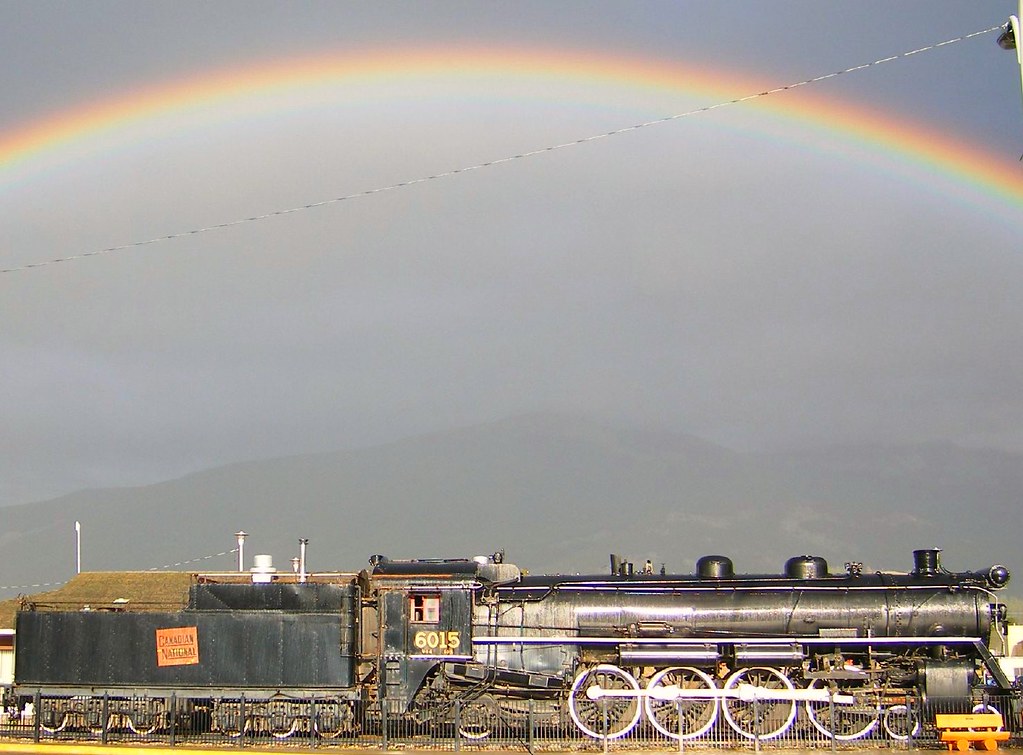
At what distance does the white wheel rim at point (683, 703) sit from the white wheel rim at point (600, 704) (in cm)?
28

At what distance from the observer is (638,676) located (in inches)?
921

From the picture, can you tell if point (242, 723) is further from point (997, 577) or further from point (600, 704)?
point (997, 577)

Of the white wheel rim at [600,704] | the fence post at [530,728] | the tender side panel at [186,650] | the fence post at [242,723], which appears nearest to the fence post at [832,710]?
the white wheel rim at [600,704]

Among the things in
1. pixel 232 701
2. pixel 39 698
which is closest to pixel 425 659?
pixel 232 701

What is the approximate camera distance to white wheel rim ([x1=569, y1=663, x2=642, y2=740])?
22.3m

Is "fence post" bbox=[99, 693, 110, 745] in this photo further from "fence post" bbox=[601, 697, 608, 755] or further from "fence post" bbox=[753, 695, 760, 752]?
"fence post" bbox=[753, 695, 760, 752]

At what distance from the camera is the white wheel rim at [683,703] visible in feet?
71.6

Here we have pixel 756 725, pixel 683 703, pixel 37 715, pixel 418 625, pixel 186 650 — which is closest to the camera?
pixel 756 725

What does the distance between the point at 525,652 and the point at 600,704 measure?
1.91 m

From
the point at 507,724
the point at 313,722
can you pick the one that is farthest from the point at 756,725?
the point at 313,722

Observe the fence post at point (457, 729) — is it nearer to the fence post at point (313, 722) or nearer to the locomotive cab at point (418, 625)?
the locomotive cab at point (418, 625)

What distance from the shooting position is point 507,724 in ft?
74.5

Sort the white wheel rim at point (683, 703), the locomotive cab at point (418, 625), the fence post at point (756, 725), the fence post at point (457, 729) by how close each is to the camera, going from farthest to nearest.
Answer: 1. the locomotive cab at point (418, 625)
2. the white wheel rim at point (683, 703)
3. the fence post at point (457, 729)
4. the fence post at point (756, 725)

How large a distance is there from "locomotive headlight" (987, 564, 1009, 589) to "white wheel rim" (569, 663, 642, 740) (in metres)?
7.75
